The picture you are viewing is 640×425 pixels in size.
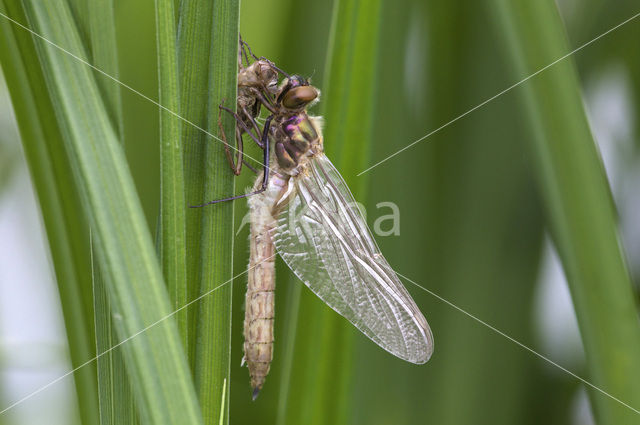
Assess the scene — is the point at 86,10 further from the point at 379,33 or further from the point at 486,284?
the point at 486,284

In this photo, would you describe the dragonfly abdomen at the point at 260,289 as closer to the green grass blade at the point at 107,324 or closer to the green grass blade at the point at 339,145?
the green grass blade at the point at 339,145

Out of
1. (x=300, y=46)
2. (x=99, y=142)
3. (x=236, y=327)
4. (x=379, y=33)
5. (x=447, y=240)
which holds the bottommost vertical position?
(x=236, y=327)

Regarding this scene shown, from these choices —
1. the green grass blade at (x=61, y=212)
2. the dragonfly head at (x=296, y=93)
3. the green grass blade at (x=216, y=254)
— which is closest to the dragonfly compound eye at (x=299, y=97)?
the dragonfly head at (x=296, y=93)

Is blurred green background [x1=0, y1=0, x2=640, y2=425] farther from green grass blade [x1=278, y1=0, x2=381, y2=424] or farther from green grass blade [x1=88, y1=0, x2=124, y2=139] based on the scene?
green grass blade [x1=88, y1=0, x2=124, y2=139]

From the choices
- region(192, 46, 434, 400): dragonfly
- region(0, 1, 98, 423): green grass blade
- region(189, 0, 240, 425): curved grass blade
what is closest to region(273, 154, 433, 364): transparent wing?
region(192, 46, 434, 400): dragonfly

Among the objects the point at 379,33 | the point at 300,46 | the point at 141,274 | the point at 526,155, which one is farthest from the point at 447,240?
the point at 141,274

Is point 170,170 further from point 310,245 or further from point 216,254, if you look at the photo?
point 310,245

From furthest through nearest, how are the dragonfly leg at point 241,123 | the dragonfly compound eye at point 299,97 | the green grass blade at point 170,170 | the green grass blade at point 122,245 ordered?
the dragonfly compound eye at point 299,97 < the dragonfly leg at point 241,123 < the green grass blade at point 170,170 < the green grass blade at point 122,245
